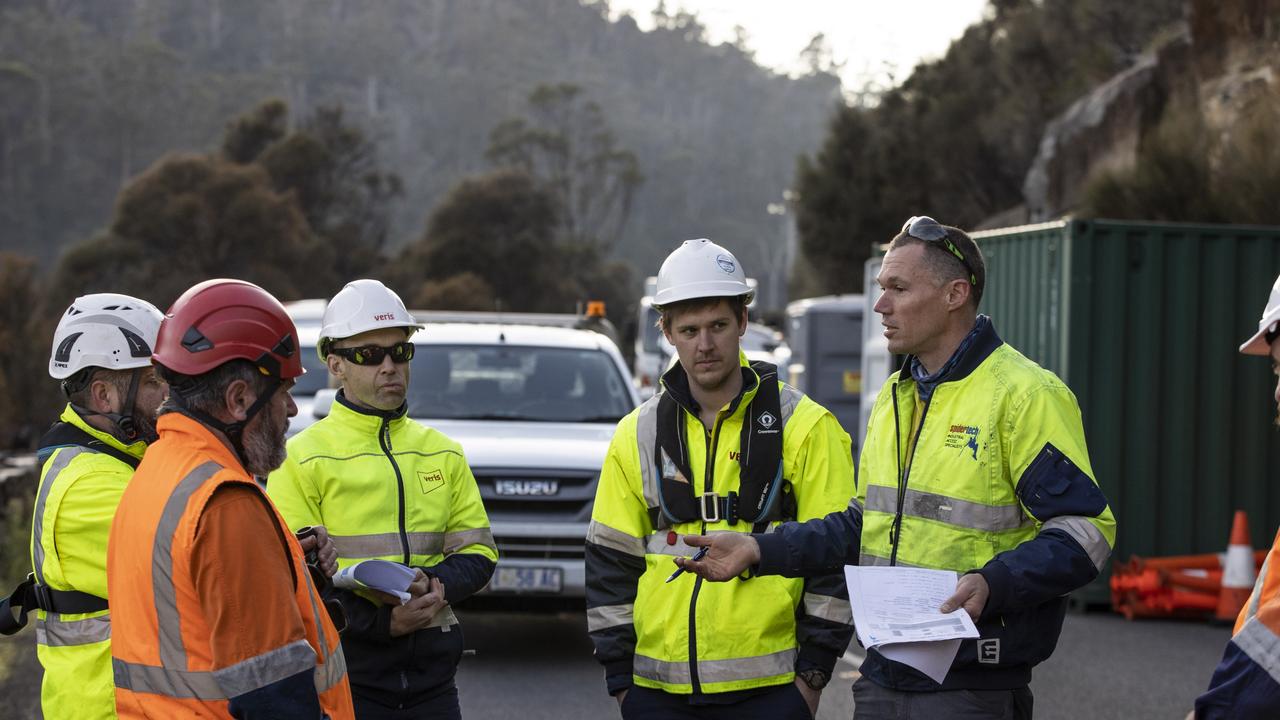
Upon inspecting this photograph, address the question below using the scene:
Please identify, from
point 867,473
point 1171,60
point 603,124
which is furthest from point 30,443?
point 603,124

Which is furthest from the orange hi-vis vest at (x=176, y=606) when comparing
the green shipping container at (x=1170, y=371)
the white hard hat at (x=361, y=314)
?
the green shipping container at (x=1170, y=371)

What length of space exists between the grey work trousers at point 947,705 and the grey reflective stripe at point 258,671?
1606mm

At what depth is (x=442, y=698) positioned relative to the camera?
4559 mm

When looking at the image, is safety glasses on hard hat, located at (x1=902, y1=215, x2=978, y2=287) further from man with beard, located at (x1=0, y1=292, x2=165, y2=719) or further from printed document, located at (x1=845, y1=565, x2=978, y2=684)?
man with beard, located at (x1=0, y1=292, x2=165, y2=719)

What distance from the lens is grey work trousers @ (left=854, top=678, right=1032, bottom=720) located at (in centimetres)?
371

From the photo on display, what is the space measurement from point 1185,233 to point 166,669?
9.91 meters

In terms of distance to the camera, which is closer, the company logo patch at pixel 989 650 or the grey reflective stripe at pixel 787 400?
the company logo patch at pixel 989 650

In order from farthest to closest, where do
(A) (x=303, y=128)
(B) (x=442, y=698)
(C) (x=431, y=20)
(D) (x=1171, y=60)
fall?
(C) (x=431, y=20), (A) (x=303, y=128), (D) (x=1171, y=60), (B) (x=442, y=698)

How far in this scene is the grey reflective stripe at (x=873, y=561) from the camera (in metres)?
3.85

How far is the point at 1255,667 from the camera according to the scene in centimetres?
297

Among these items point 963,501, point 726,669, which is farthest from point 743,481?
point 963,501

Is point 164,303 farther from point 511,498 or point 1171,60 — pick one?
point 511,498

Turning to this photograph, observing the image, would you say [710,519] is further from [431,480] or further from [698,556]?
[431,480]

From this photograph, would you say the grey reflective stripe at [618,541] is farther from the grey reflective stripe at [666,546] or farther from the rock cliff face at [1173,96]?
the rock cliff face at [1173,96]
